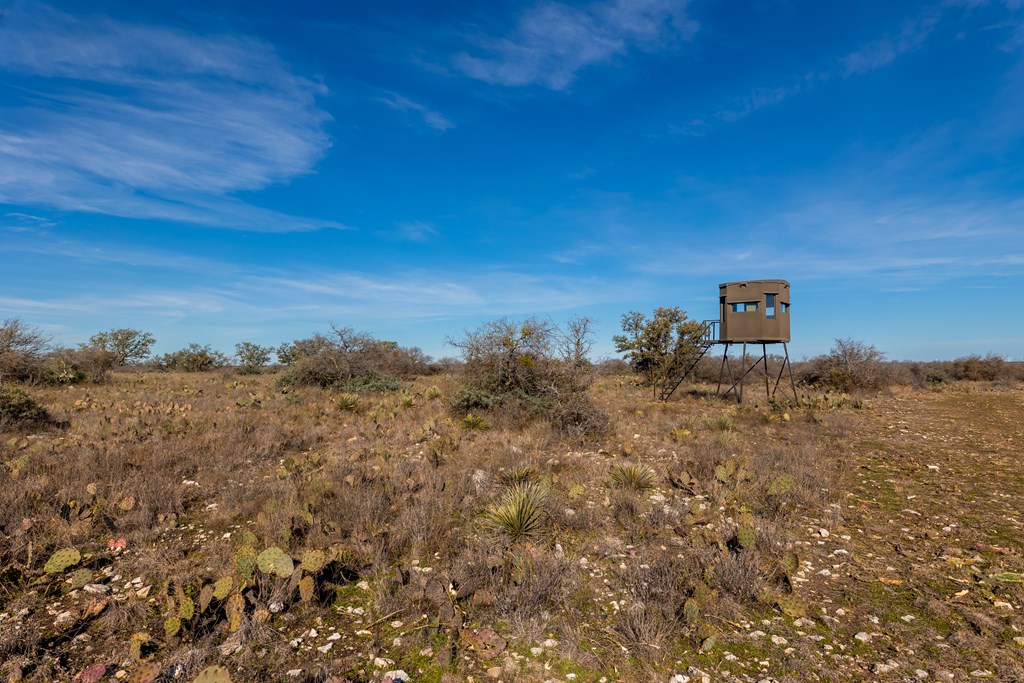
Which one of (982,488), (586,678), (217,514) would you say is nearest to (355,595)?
(586,678)

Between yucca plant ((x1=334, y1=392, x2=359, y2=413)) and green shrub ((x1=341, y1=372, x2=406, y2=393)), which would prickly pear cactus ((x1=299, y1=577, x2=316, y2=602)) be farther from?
green shrub ((x1=341, y1=372, x2=406, y2=393))

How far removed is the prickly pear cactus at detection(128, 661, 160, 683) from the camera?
3291 millimetres

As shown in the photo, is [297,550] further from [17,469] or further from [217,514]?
[17,469]

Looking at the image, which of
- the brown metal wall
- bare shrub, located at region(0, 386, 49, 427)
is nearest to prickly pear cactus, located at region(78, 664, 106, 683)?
bare shrub, located at region(0, 386, 49, 427)

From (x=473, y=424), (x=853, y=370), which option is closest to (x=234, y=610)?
(x=473, y=424)

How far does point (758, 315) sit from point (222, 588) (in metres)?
17.5

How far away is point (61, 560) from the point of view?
493 centimetres

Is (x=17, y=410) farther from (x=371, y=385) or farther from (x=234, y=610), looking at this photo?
(x=234, y=610)

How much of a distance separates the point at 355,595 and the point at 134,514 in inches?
152

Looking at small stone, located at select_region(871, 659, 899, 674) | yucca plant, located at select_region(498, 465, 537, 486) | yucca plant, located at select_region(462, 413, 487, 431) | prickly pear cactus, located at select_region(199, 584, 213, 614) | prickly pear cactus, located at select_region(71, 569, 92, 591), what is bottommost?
small stone, located at select_region(871, 659, 899, 674)

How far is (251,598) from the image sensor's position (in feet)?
14.3

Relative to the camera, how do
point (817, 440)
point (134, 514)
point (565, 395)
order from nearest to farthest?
point (134, 514)
point (817, 440)
point (565, 395)

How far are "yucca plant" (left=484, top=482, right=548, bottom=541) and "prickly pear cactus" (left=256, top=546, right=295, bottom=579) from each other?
2409 mm

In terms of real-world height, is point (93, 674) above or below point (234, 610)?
below
